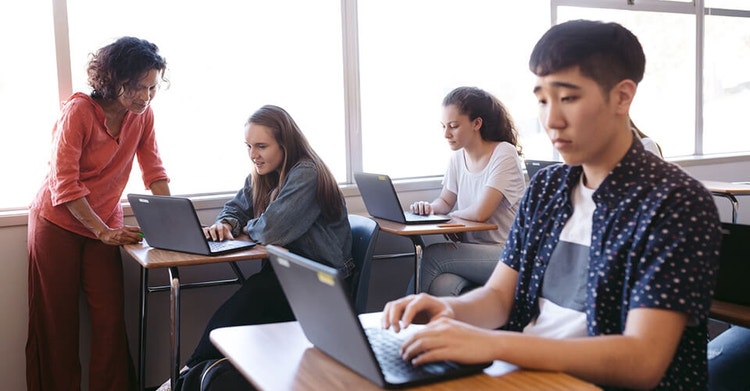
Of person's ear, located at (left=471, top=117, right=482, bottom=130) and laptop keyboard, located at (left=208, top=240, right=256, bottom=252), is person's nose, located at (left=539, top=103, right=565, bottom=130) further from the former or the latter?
person's ear, located at (left=471, top=117, right=482, bottom=130)

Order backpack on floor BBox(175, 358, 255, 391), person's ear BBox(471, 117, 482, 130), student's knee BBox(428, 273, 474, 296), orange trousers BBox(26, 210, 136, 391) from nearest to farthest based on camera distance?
1. backpack on floor BBox(175, 358, 255, 391)
2. orange trousers BBox(26, 210, 136, 391)
3. student's knee BBox(428, 273, 474, 296)
4. person's ear BBox(471, 117, 482, 130)

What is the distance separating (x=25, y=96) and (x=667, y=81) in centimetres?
415

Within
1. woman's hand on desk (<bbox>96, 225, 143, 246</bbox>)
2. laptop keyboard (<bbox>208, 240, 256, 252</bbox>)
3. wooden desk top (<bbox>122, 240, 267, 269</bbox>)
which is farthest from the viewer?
woman's hand on desk (<bbox>96, 225, 143, 246</bbox>)

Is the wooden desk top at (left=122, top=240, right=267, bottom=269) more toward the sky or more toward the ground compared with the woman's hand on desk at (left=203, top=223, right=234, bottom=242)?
more toward the ground

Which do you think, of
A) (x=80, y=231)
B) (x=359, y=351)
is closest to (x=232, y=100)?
(x=80, y=231)

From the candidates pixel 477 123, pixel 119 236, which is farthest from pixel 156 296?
pixel 477 123

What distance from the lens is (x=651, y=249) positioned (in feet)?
3.94

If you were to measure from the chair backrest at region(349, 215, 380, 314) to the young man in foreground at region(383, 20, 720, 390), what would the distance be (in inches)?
49.6

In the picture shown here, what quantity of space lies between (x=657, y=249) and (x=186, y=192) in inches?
105

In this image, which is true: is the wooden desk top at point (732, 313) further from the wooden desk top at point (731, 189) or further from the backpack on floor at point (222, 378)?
the wooden desk top at point (731, 189)

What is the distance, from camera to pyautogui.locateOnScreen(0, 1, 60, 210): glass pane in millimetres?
3064

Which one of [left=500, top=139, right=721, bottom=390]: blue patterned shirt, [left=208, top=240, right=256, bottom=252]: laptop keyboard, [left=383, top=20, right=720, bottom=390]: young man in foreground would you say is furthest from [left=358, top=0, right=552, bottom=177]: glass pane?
[left=500, top=139, right=721, bottom=390]: blue patterned shirt

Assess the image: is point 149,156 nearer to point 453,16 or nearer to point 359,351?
point 453,16

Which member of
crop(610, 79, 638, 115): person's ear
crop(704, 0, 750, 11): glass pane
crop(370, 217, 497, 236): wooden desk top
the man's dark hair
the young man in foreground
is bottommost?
crop(370, 217, 497, 236): wooden desk top
